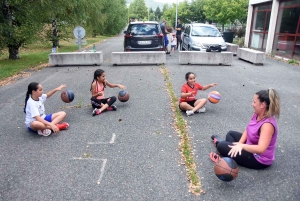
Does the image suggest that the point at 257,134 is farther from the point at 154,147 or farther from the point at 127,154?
the point at 127,154

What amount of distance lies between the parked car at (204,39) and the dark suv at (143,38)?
75.1 inches

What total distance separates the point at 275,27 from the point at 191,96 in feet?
45.7

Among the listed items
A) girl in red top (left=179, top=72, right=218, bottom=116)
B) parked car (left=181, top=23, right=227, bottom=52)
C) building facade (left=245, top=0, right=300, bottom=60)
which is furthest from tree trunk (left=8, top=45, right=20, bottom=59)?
building facade (left=245, top=0, right=300, bottom=60)

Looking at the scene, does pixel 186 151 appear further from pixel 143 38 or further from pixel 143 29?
pixel 143 29

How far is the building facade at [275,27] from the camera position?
1455cm

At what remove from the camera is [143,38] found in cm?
1226

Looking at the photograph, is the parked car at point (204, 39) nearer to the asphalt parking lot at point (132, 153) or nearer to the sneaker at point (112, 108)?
the asphalt parking lot at point (132, 153)

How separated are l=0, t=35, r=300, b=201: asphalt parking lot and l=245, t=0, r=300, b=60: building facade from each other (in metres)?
8.64

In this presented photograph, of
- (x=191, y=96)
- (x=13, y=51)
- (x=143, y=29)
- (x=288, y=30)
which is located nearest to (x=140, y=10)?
(x=288, y=30)

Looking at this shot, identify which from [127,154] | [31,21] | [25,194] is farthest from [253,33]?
[25,194]

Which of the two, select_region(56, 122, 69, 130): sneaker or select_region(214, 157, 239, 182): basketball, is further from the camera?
select_region(56, 122, 69, 130): sneaker

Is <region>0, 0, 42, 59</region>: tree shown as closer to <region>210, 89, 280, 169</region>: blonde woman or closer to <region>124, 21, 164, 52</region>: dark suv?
<region>124, 21, 164, 52</region>: dark suv

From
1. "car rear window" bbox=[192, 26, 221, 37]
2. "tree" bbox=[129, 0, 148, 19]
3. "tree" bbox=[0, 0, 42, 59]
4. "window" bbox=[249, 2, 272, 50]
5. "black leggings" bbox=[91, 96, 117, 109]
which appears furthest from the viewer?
"tree" bbox=[129, 0, 148, 19]

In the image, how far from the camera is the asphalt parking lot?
3.20 metres
